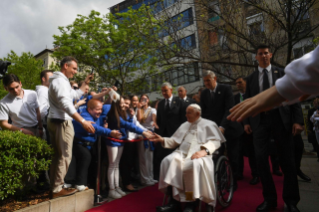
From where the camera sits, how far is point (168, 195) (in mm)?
3639

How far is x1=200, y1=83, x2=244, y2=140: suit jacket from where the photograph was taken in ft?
15.3

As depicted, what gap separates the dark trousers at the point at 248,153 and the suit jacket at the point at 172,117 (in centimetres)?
164

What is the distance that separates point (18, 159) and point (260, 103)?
11.1 ft

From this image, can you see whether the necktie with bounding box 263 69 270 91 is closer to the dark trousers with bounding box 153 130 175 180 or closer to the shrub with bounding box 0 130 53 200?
the dark trousers with bounding box 153 130 175 180

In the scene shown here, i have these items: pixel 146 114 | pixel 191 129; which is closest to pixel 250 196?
pixel 191 129

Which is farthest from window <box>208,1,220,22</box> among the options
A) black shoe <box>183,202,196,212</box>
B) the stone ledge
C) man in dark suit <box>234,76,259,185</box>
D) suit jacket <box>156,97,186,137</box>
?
the stone ledge

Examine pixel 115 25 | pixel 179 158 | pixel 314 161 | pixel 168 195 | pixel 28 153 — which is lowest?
pixel 314 161

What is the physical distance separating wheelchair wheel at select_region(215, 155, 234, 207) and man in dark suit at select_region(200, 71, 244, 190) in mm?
870

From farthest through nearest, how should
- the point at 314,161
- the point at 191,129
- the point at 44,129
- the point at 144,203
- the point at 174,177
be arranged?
the point at 314,161 < the point at 44,129 < the point at 191,129 < the point at 144,203 < the point at 174,177

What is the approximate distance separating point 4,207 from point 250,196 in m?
3.83

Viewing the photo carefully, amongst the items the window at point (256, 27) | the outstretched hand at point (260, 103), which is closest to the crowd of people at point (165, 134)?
the outstretched hand at point (260, 103)

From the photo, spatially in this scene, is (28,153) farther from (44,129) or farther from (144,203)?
(144,203)

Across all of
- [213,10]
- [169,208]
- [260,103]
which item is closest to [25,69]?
[213,10]

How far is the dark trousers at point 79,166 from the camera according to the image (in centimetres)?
398
